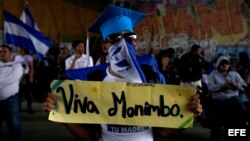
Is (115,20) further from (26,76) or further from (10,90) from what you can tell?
(26,76)

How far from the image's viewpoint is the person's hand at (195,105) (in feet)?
8.19

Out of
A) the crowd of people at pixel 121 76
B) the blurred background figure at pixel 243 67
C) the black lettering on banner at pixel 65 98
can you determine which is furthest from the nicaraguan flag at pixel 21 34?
the black lettering on banner at pixel 65 98

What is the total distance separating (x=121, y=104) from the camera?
2.63 metres

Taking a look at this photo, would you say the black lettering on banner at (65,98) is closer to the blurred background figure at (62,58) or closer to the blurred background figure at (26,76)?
the blurred background figure at (26,76)

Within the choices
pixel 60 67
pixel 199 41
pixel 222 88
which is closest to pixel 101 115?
pixel 222 88

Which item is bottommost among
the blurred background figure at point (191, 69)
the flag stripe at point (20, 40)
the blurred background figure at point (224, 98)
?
the blurred background figure at point (224, 98)

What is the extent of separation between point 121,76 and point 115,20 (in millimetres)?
315

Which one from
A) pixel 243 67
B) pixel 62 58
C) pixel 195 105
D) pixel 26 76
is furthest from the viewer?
pixel 62 58

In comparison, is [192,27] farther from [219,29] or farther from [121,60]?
[121,60]

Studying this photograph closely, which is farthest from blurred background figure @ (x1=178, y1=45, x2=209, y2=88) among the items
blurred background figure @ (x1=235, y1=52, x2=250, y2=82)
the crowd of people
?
blurred background figure @ (x1=235, y1=52, x2=250, y2=82)

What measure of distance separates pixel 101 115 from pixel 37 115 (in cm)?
698

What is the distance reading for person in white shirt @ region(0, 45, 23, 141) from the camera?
6230 mm

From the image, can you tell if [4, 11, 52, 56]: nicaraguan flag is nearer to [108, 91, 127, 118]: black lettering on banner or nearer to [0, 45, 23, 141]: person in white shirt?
[0, 45, 23, 141]: person in white shirt

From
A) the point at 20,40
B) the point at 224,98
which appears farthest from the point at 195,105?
the point at 20,40
